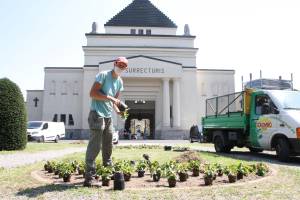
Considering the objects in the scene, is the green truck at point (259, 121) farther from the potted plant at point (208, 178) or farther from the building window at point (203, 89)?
the building window at point (203, 89)

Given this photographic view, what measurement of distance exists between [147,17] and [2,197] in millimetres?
52272

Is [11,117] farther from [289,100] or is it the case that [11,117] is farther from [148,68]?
[148,68]

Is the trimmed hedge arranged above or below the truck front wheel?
above

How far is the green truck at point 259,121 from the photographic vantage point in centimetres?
1273

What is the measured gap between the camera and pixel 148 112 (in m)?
55.5

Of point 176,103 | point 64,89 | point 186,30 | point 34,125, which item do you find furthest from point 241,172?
point 186,30

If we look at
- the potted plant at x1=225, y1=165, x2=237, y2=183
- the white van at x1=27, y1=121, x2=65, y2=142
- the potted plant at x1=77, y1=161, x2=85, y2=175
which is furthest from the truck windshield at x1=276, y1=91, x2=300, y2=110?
the white van at x1=27, y1=121, x2=65, y2=142

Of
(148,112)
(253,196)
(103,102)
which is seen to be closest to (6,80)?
(103,102)

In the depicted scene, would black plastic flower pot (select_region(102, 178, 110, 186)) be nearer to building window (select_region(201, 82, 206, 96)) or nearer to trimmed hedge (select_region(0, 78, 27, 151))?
trimmed hedge (select_region(0, 78, 27, 151))

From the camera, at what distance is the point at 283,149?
12758 millimetres

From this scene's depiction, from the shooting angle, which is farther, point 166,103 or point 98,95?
point 166,103

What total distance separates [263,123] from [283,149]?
1.52m

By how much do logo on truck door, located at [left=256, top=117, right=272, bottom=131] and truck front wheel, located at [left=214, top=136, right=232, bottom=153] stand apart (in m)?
2.59

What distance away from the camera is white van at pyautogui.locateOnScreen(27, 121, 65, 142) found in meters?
30.5
